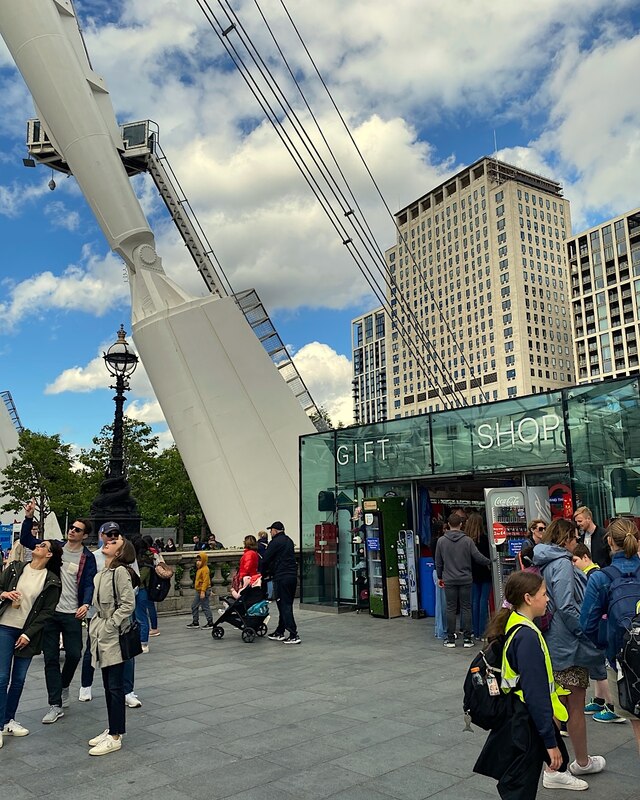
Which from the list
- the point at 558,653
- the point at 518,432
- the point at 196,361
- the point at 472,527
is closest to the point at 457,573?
the point at 472,527

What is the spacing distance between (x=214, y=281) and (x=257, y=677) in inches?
1074

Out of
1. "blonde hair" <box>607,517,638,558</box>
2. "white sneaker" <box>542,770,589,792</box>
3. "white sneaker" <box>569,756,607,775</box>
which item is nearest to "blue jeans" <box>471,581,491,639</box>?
"white sneaker" <box>569,756,607,775</box>

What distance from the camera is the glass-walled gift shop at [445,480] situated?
31.4 feet

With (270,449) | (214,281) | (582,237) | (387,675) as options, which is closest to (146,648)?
(387,675)

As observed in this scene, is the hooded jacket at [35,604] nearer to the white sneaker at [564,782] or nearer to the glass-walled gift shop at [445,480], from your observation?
the white sneaker at [564,782]

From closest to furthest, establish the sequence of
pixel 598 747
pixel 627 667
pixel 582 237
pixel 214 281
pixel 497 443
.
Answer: pixel 627 667 → pixel 598 747 → pixel 497 443 → pixel 214 281 → pixel 582 237

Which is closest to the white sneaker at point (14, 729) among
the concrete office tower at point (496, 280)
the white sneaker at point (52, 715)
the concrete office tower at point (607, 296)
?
the white sneaker at point (52, 715)

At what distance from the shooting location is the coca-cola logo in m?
10.1

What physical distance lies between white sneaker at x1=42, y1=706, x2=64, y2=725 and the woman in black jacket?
0.24 metres

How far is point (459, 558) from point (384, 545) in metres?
2.85

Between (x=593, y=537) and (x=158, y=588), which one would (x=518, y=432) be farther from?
(x=158, y=588)

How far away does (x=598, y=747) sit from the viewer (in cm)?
500

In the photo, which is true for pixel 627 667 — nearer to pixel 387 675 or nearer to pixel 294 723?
pixel 294 723

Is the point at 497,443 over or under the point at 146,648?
over
